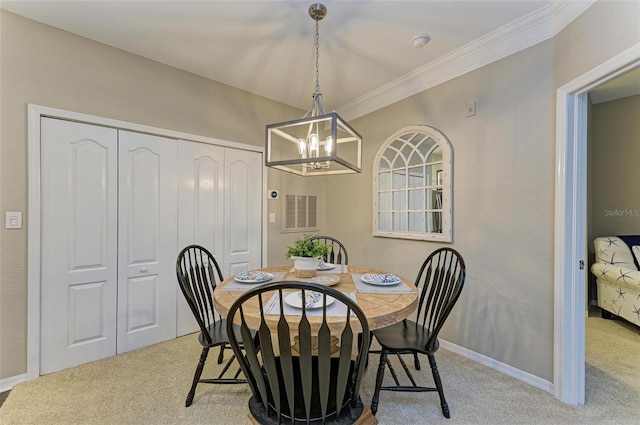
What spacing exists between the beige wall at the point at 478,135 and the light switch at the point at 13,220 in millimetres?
50

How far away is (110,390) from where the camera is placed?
1868 mm

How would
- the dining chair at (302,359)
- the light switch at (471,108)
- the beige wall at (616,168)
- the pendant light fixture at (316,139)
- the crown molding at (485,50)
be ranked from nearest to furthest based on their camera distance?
the dining chair at (302,359) → the pendant light fixture at (316,139) → the crown molding at (485,50) → the light switch at (471,108) → the beige wall at (616,168)

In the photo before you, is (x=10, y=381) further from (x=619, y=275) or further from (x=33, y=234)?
(x=619, y=275)

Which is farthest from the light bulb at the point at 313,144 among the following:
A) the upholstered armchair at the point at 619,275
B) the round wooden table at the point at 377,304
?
the upholstered armchair at the point at 619,275

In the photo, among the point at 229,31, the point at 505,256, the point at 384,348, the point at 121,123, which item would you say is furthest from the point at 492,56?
the point at 121,123

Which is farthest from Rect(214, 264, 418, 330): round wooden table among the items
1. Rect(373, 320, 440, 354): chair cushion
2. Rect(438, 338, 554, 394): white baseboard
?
Rect(438, 338, 554, 394): white baseboard

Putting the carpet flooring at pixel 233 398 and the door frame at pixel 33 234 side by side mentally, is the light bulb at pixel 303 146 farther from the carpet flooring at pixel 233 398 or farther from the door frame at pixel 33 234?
the door frame at pixel 33 234

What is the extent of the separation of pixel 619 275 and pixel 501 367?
1.84m

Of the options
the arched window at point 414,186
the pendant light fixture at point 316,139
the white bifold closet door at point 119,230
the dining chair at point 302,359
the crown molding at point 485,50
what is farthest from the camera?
the arched window at point 414,186

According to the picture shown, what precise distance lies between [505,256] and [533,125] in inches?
37.9

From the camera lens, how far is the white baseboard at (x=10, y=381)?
1880mm

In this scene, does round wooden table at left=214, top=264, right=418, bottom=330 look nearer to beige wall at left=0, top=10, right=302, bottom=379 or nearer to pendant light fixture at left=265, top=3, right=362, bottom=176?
pendant light fixture at left=265, top=3, right=362, bottom=176

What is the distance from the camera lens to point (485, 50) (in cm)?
218

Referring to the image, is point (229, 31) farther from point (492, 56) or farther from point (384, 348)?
point (384, 348)
